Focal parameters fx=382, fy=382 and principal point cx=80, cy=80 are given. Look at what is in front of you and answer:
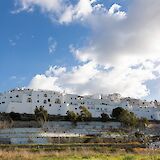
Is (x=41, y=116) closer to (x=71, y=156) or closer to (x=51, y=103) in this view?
(x=51, y=103)

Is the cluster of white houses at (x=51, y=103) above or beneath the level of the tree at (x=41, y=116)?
above

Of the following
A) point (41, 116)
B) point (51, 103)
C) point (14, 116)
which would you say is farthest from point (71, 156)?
point (51, 103)

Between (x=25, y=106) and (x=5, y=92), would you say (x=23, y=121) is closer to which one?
(x=25, y=106)

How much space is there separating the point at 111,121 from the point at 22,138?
1304 inches

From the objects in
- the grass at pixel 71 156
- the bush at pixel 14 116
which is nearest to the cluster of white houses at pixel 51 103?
the bush at pixel 14 116

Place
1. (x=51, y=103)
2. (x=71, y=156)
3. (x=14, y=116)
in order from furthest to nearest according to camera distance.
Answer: (x=51, y=103), (x=14, y=116), (x=71, y=156)

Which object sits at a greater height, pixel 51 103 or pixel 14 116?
pixel 51 103

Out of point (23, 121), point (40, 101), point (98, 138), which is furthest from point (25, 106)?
point (98, 138)

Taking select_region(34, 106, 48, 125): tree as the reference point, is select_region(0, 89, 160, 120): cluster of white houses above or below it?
above

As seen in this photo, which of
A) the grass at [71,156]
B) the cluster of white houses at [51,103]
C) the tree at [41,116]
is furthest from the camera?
the cluster of white houses at [51,103]

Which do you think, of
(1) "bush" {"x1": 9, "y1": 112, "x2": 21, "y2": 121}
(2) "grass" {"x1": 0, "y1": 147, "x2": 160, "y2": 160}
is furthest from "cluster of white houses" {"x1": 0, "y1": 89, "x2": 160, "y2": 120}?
(2) "grass" {"x1": 0, "y1": 147, "x2": 160, "y2": 160}

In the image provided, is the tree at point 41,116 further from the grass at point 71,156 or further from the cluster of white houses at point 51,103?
the grass at point 71,156

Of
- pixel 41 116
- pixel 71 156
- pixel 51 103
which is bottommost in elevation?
pixel 71 156

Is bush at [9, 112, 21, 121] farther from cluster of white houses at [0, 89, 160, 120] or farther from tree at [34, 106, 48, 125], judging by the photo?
cluster of white houses at [0, 89, 160, 120]
